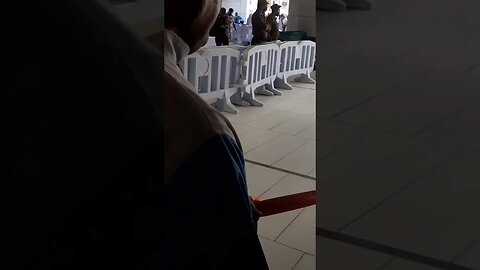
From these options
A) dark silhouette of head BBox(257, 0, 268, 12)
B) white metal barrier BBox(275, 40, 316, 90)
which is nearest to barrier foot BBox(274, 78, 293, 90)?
white metal barrier BBox(275, 40, 316, 90)

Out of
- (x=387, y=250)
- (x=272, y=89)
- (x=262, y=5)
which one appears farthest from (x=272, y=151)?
(x=387, y=250)

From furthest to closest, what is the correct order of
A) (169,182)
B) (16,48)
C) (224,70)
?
(224,70) < (169,182) < (16,48)

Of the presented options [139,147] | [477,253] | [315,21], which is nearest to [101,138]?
[139,147]

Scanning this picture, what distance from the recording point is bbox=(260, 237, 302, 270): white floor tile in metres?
0.58

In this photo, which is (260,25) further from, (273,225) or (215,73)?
(273,225)

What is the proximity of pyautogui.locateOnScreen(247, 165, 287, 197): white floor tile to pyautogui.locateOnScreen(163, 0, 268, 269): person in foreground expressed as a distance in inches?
3.8

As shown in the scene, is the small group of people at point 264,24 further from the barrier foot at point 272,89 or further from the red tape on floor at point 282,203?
the red tape on floor at point 282,203

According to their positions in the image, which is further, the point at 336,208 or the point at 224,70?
the point at 224,70

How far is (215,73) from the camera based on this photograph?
24.0 inches

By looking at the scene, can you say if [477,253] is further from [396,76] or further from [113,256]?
[113,256]

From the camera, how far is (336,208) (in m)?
0.34

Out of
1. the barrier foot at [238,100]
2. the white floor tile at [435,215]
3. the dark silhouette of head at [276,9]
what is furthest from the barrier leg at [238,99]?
the white floor tile at [435,215]

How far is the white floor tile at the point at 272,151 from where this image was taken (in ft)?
1.94

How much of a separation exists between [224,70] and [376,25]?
0.36 m
